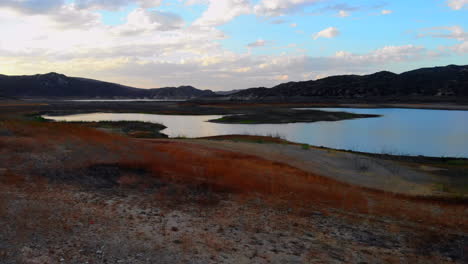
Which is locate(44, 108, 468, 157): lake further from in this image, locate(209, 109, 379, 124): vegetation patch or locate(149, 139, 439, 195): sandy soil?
locate(149, 139, 439, 195): sandy soil

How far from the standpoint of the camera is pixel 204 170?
54.4 feet

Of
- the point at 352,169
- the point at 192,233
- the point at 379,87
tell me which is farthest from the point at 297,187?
the point at 379,87

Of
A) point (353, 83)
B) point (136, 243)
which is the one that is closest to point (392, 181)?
point (136, 243)

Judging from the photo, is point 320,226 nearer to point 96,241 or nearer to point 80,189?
point 96,241

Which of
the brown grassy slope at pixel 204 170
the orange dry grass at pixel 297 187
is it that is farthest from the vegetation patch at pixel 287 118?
the orange dry grass at pixel 297 187

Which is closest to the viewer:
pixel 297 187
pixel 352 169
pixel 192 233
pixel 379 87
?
pixel 192 233

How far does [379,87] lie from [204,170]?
143 meters

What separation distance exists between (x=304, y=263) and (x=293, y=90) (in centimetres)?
16317

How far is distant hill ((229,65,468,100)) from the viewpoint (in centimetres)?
12975

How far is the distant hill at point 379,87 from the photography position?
426ft

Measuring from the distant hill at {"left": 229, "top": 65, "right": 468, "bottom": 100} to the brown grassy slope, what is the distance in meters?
124

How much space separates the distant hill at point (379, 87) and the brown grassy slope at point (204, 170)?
408 ft

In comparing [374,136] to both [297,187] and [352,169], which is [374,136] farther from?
[297,187]

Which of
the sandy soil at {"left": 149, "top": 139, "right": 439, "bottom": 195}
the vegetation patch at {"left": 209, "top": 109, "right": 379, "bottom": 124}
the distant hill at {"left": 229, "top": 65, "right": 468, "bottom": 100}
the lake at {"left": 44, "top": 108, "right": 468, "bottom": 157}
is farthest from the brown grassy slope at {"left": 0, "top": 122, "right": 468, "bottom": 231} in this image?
the distant hill at {"left": 229, "top": 65, "right": 468, "bottom": 100}
